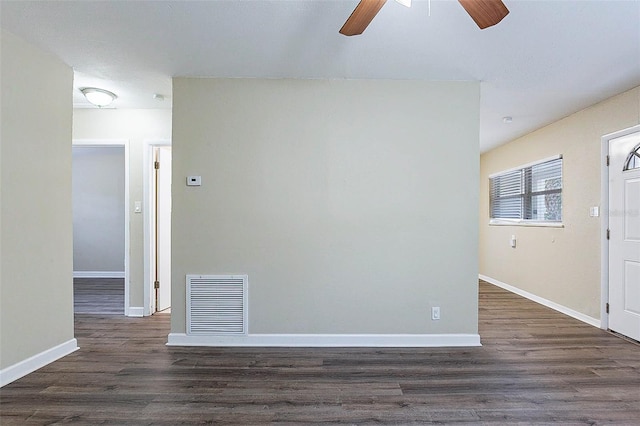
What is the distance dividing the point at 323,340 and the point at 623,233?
3.20 metres

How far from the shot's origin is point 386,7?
1.93 meters

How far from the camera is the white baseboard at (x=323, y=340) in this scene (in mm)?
2846

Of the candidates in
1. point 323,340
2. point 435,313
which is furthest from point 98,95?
point 435,313

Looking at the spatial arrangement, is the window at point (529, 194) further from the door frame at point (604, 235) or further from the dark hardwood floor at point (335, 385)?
the dark hardwood floor at point (335, 385)

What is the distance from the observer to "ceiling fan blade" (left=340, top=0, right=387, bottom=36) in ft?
5.17

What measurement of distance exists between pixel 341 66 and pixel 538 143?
3.46 meters

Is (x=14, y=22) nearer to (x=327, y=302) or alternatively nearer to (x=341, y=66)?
(x=341, y=66)

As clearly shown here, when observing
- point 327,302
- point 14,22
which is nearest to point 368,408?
point 327,302

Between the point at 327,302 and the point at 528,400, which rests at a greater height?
the point at 327,302

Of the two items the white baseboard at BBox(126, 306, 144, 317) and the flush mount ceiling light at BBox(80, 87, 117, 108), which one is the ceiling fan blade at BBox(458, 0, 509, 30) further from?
the white baseboard at BBox(126, 306, 144, 317)

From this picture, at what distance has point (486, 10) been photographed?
1579 millimetres

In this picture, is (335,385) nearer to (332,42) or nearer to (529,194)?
(332,42)

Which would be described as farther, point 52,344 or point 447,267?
point 447,267

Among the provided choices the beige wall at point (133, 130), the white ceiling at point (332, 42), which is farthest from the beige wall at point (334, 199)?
the beige wall at point (133, 130)
